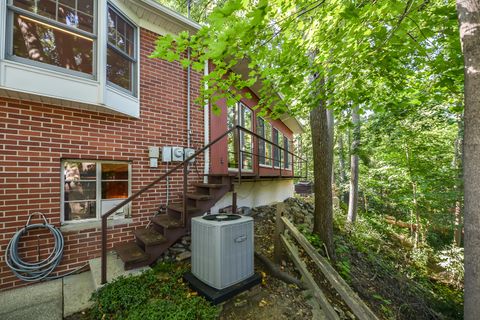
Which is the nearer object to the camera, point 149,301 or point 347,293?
point 347,293

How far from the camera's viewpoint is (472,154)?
1858mm

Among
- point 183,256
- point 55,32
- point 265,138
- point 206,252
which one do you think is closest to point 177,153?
point 183,256

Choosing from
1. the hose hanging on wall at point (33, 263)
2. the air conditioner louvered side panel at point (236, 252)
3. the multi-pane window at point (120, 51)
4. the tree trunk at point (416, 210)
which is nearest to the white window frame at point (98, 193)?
the hose hanging on wall at point (33, 263)

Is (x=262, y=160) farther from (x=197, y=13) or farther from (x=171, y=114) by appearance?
(x=197, y=13)

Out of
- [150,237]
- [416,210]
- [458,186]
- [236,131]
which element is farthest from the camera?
Answer: [416,210]

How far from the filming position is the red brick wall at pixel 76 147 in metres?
3.03

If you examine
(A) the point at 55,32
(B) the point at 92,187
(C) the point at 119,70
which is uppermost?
(A) the point at 55,32

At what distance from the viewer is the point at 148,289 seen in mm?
2812

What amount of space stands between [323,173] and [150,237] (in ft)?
11.6

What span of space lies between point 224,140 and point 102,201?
123 inches

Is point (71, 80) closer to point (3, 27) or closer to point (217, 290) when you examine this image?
point (3, 27)

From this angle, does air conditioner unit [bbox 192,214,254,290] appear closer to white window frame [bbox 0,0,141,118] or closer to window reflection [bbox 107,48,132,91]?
white window frame [bbox 0,0,141,118]

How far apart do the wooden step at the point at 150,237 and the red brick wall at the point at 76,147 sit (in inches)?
17.6

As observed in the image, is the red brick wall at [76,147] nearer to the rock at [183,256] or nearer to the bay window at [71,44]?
the bay window at [71,44]
